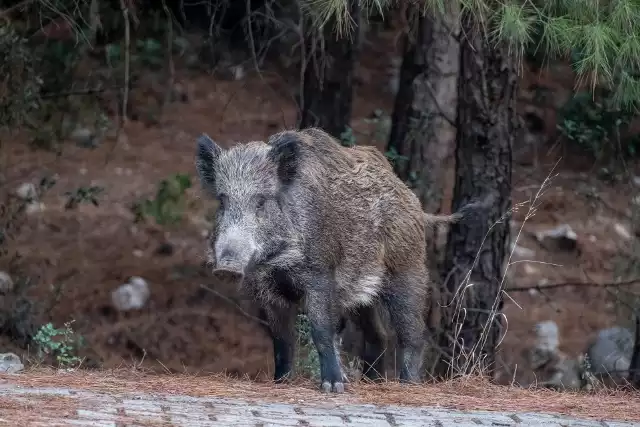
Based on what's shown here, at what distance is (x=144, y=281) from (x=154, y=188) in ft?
3.28

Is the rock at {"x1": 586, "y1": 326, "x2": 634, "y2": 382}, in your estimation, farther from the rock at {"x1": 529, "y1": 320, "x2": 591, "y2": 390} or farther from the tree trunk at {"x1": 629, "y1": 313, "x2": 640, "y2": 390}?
the tree trunk at {"x1": 629, "y1": 313, "x2": 640, "y2": 390}

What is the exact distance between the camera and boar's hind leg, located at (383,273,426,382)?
8227 mm

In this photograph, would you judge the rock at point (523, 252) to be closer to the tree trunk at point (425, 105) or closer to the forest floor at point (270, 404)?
the tree trunk at point (425, 105)

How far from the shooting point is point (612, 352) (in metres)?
11.9

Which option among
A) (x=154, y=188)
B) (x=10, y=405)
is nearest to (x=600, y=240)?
(x=154, y=188)

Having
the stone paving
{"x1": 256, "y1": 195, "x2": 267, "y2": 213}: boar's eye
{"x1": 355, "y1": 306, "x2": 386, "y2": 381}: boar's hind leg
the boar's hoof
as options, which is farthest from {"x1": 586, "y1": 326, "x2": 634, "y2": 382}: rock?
the stone paving

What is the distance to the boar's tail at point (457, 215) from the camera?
8.84m

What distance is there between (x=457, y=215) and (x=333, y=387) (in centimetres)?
229

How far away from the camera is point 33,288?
12445 millimetres

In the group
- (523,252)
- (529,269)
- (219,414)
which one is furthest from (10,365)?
(523,252)

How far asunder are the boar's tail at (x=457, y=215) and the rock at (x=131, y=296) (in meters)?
4.42

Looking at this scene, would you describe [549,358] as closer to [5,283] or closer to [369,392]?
[5,283]

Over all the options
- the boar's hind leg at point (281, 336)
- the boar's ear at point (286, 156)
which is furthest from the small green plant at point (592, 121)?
the boar's hind leg at point (281, 336)

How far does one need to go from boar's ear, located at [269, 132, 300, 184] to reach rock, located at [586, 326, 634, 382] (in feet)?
15.3
